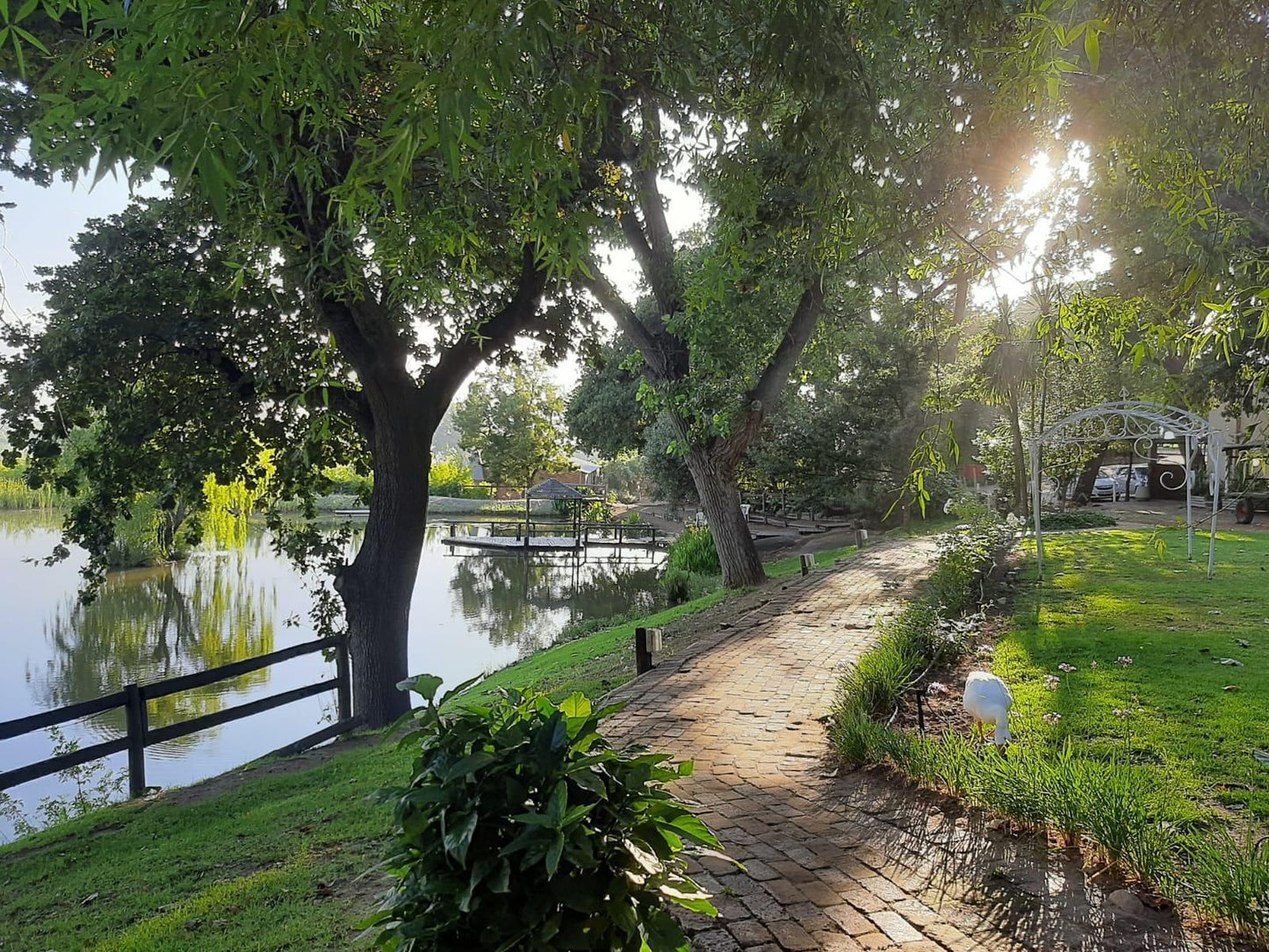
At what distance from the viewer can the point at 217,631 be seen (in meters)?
17.4

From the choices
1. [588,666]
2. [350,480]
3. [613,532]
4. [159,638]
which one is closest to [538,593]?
[159,638]

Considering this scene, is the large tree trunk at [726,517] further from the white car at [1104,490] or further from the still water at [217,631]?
the white car at [1104,490]

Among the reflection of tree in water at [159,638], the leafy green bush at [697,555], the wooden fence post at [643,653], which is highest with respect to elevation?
the wooden fence post at [643,653]

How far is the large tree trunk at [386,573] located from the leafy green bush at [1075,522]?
15.4m

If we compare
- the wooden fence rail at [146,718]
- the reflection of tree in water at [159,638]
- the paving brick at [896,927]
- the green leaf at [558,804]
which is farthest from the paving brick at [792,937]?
the reflection of tree in water at [159,638]

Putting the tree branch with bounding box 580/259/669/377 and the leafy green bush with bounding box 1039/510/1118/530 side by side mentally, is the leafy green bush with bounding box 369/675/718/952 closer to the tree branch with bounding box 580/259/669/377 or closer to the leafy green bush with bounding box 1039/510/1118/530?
the tree branch with bounding box 580/259/669/377

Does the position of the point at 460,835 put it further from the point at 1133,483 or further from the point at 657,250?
the point at 1133,483

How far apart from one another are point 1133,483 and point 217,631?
3057cm

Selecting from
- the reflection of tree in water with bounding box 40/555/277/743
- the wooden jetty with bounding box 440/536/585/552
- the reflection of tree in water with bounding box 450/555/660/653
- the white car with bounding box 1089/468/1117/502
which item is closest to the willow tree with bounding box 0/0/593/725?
the reflection of tree in water with bounding box 40/555/277/743

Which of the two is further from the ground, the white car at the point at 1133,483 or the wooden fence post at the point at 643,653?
the white car at the point at 1133,483

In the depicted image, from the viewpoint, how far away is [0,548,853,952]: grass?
3482 mm

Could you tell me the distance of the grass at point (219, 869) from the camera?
3.48m

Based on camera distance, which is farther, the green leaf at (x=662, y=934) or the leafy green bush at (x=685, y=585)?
the leafy green bush at (x=685, y=585)

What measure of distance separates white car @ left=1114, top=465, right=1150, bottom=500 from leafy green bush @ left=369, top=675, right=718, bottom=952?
3065 cm
